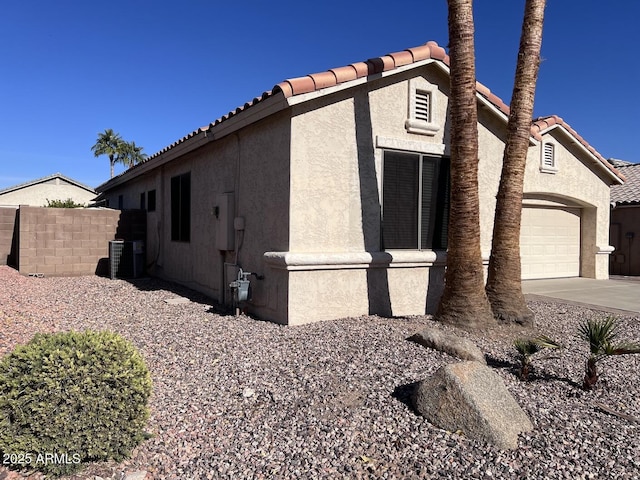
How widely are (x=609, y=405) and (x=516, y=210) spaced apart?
137 inches

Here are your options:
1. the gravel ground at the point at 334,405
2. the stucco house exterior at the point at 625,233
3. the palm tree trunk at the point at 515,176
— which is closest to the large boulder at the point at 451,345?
the gravel ground at the point at 334,405

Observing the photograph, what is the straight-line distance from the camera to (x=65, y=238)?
42.2 feet

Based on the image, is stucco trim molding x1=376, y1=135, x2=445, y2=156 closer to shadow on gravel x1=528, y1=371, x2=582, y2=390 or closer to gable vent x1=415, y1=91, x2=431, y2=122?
gable vent x1=415, y1=91, x2=431, y2=122

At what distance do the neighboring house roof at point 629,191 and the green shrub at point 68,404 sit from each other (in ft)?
63.6

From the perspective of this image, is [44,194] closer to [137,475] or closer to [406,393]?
[137,475]

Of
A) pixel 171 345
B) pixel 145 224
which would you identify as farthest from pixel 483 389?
pixel 145 224

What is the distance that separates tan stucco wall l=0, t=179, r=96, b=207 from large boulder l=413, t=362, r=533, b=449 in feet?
121

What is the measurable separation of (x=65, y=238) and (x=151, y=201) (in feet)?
8.67

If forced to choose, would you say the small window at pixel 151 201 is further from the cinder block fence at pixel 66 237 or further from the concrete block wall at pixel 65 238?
the concrete block wall at pixel 65 238

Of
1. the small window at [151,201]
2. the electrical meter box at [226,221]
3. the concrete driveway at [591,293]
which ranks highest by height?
the small window at [151,201]

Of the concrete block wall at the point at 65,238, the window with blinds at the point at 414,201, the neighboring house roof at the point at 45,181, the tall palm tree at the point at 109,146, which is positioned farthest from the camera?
the tall palm tree at the point at 109,146

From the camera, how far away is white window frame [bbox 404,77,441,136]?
304 inches

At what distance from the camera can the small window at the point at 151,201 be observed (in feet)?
45.5

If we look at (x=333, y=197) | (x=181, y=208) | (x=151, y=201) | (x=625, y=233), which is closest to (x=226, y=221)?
(x=333, y=197)
